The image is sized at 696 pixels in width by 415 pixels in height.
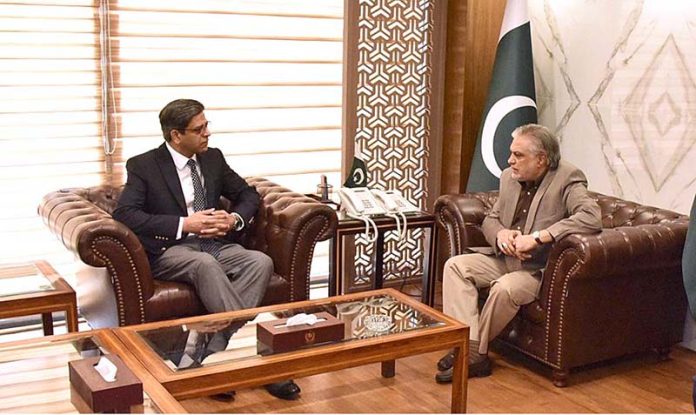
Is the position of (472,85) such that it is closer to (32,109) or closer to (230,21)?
(230,21)

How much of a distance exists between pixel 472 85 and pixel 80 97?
241 centimetres

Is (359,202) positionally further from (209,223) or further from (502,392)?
(502,392)

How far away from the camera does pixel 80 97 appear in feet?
15.7

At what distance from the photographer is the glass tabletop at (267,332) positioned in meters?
3.11

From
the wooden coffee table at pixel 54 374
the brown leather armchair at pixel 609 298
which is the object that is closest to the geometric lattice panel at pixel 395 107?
the brown leather armchair at pixel 609 298

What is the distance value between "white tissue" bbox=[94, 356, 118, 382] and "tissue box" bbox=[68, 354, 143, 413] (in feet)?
0.03

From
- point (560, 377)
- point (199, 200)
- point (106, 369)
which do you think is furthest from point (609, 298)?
point (106, 369)

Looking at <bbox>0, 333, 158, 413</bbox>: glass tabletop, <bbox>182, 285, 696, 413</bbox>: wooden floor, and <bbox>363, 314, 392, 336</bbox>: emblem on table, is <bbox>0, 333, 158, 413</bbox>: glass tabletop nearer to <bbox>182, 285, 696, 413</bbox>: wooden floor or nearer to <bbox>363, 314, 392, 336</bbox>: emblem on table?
<bbox>182, 285, 696, 413</bbox>: wooden floor

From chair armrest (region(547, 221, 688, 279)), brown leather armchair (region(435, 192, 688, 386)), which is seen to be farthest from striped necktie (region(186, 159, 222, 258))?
chair armrest (region(547, 221, 688, 279))

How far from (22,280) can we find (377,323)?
167 cm

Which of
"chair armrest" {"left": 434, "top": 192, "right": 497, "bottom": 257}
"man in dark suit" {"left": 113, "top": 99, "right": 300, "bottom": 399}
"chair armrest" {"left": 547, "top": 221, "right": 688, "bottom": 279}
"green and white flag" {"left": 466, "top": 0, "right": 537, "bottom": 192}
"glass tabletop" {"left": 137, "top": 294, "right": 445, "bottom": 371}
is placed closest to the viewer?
"glass tabletop" {"left": 137, "top": 294, "right": 445, "bottom": 371}

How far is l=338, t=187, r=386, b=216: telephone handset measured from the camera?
4.79 m

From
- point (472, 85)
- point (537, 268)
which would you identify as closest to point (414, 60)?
point (472, 85)

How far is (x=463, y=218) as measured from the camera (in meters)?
4.70
